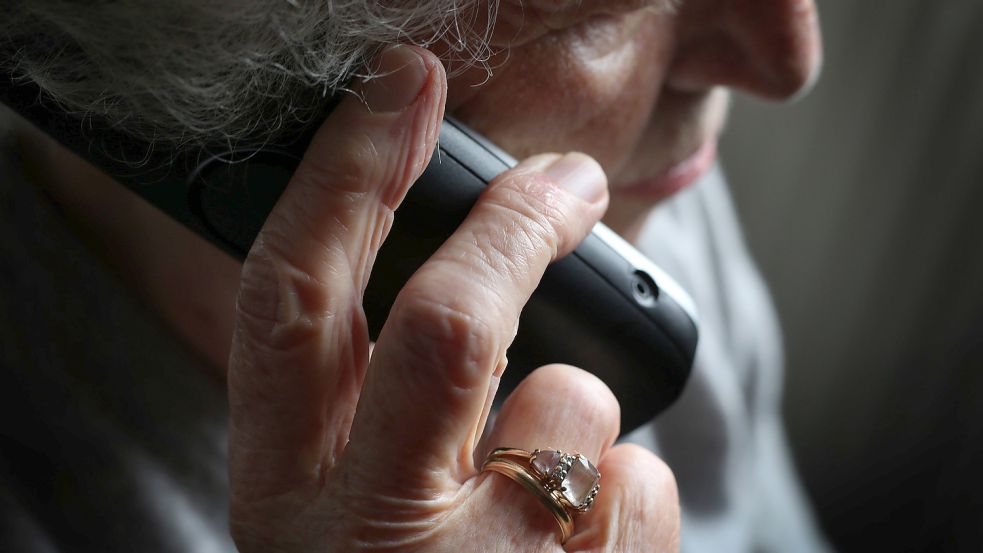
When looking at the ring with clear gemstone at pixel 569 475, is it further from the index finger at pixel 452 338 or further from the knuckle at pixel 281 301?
the knuckle at pixel 281 301

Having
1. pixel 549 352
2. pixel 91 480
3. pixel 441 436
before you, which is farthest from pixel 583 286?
pixel 91 480

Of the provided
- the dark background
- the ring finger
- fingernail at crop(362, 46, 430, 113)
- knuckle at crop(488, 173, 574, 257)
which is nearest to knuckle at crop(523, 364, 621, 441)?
the ring finger

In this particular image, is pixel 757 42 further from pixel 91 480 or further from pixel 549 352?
pixel 91 480

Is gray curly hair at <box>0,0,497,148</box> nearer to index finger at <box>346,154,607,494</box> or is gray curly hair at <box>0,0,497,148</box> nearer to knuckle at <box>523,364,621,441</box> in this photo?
index finger at <box>346,154,607,494</box>

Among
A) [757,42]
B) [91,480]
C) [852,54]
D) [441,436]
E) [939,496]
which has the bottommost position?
[939,496]

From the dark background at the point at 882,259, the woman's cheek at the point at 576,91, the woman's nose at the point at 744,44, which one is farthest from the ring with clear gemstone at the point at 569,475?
the dark background at the point at 882,259

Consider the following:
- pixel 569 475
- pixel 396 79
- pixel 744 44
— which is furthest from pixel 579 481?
pixel 744 44

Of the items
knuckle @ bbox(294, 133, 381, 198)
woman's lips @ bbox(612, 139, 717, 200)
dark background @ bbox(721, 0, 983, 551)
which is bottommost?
dark background @ bbox(721, 0, 983, 551)
